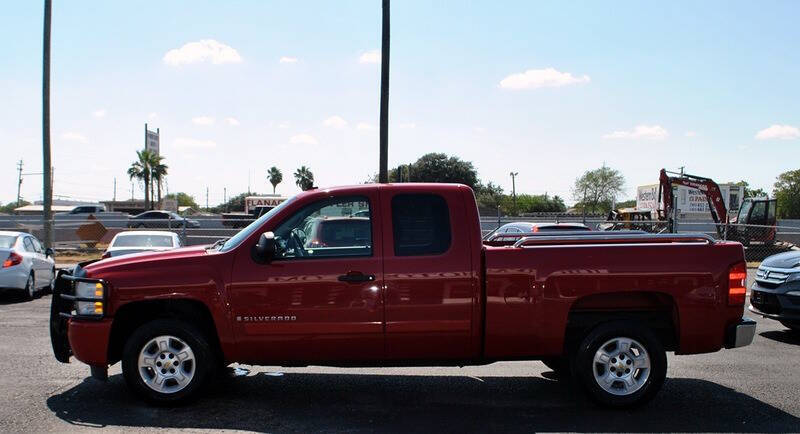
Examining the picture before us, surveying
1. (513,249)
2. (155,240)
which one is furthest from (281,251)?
(155,240)

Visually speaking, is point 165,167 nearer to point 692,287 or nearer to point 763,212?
point 763,212

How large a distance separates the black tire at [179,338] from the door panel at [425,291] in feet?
5.06

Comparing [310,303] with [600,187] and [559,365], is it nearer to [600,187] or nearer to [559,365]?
[559,365]

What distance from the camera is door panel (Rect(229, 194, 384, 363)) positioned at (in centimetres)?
545

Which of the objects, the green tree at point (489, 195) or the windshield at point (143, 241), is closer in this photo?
the windshield at point (143, 241)

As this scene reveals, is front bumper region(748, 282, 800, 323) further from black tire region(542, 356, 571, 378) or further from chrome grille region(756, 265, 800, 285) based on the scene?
black tire region(542, 356, 571, 378)

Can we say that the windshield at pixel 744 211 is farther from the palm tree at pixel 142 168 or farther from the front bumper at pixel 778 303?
the palm tree at pixel 142 168

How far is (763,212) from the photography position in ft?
92.1

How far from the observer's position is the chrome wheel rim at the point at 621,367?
18.6 feet

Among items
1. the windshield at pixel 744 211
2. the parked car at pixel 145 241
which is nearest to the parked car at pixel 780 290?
the parked car at pixel 145 241

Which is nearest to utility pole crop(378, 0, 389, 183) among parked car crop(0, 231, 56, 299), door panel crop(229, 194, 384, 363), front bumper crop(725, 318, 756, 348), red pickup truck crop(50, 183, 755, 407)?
parked car crop(0, 231, 56, 299)

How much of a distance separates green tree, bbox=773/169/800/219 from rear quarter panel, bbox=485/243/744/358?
107m

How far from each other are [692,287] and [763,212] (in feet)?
84.9

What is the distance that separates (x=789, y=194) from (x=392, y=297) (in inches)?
4440
